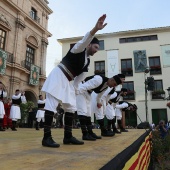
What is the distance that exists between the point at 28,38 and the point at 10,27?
8.19 ft

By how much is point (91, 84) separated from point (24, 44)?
52.8ft

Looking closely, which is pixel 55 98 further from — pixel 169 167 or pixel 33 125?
pixel 33 125

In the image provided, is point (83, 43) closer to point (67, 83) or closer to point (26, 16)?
point (67, 83)

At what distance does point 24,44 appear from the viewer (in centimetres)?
1886

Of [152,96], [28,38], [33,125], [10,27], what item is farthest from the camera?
[152,96]

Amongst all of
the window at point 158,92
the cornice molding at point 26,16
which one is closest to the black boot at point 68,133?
the cornice molding at point 26,16

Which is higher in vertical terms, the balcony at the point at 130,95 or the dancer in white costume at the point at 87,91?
the balcony at the point at 130,95

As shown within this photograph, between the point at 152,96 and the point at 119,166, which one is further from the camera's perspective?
the point at 152,96

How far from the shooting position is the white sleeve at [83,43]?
2754mm

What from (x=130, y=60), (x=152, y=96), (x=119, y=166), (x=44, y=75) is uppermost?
(x=130, y=60)

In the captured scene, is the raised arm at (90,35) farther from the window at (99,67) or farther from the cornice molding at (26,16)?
the window at (99,67)

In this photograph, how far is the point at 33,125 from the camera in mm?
15570

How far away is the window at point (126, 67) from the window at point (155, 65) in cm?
235

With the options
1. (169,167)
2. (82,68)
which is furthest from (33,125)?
(82,68)
